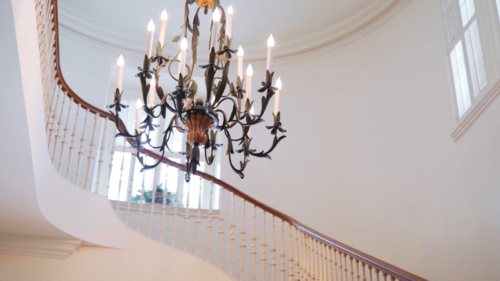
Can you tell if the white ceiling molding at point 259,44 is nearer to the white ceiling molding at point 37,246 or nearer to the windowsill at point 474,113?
the windowsill at point 474,113

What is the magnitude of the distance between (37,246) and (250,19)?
428 cm

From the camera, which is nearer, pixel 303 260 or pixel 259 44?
pixel 303 260

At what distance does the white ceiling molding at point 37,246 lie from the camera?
457 cm

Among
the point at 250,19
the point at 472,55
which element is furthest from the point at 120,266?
the point at 250,19

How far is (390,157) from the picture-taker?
5.90 meters

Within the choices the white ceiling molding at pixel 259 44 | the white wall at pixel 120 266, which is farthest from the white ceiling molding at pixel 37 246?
the white ceiling molding at pixel 259 44

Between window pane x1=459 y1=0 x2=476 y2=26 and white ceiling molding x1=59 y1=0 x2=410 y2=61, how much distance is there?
63.8 inches

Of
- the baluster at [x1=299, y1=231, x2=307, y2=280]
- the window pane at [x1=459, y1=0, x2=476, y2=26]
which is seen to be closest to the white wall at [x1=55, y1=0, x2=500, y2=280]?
the window pane at [x1=459, y1=0, x2=476, y2=26]

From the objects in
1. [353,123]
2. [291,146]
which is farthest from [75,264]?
[353,123]

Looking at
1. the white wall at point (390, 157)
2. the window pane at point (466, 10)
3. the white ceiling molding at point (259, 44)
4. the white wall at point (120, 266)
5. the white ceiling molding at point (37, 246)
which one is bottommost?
the white wall at point (120, 266)

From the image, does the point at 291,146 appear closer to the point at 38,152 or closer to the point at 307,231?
the point at 307,231

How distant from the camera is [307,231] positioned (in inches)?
176

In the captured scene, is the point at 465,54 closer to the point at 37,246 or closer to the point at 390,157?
the point at 390,157

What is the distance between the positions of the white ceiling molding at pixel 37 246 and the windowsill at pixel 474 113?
3.69m
